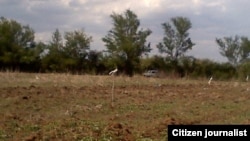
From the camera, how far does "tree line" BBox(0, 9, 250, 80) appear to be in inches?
2345

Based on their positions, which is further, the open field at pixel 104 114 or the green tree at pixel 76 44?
the green tree at pixel 76 44

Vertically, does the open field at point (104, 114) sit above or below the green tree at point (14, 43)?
below

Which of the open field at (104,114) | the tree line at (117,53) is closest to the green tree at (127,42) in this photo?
the tree line at (117,53)

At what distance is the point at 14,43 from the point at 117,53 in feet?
47.2

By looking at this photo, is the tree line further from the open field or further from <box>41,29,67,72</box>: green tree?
the open field

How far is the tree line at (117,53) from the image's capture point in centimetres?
5956

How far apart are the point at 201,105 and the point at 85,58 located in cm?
4519

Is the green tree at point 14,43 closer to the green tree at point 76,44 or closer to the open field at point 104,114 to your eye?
the green tree at point 76,44

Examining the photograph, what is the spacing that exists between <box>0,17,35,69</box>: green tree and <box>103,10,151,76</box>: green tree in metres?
11.3

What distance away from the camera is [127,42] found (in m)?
64.4

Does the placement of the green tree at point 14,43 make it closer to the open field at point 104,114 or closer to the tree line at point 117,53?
the tree line at point 117,53

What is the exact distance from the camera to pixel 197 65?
60906 millimetres

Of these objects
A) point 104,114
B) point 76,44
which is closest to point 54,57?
point 76,44

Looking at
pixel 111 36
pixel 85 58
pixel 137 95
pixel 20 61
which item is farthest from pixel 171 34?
pixel 137 95
